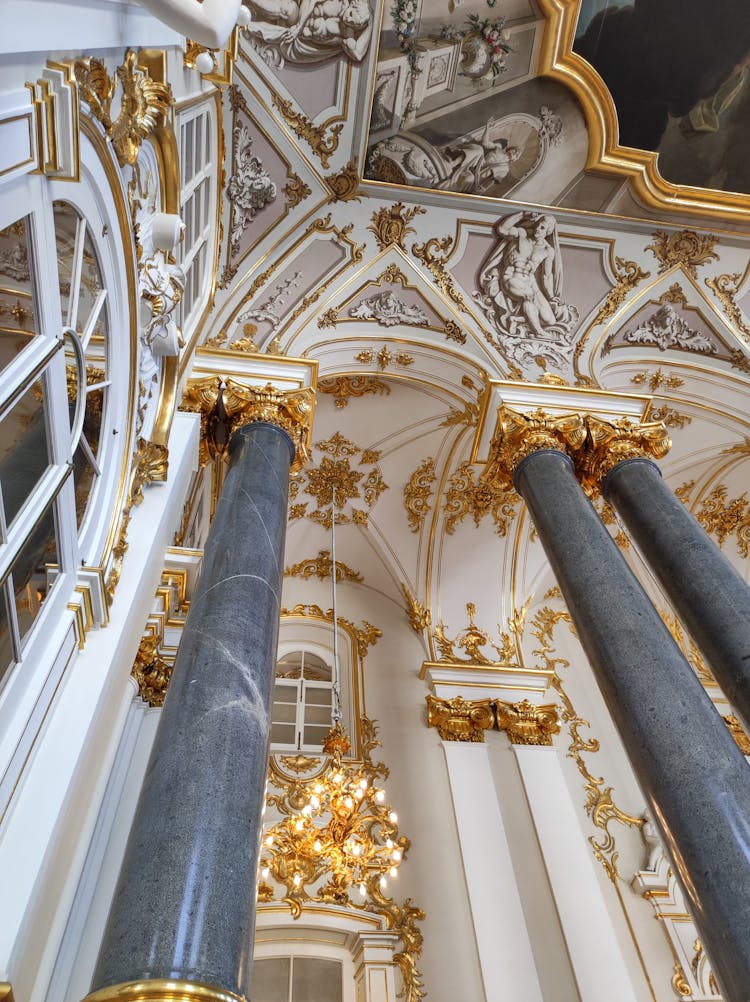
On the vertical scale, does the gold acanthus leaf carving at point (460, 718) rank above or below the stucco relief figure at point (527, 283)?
below

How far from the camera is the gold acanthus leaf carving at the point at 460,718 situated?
7312 millimetres

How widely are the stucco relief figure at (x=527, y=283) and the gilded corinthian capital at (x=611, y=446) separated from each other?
5.34ft

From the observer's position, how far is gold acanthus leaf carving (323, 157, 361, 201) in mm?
6676

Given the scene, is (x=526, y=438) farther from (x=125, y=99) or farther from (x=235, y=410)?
(x=125, y=99)

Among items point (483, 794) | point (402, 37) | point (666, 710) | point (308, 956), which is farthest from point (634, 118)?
point (308, 956)

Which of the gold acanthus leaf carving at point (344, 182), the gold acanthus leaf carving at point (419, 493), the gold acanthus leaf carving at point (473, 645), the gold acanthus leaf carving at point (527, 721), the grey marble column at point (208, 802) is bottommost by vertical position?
the grey marble column at point (208, 802)

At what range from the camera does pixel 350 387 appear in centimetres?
749

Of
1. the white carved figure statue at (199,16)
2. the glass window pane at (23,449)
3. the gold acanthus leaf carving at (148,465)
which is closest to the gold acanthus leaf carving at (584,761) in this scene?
the gold acanthus leaf carving at (148,465)

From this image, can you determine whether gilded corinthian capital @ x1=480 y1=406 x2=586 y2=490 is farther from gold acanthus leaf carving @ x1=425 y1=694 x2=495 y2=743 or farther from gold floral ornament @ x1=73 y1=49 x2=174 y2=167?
gold floral ornament @ x1=73 y1=49 x2=174 y2=167

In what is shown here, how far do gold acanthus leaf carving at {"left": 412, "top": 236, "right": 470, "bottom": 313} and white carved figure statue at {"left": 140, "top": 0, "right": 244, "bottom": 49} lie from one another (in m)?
4.52

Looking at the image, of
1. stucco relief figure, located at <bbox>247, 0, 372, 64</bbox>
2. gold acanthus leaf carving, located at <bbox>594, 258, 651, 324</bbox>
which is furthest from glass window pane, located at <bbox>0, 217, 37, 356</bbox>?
gold acanthus leaf carving, located at <bbox>594, 258, 651, 324</bbox>

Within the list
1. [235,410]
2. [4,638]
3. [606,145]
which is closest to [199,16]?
[4,638]

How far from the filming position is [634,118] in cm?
686

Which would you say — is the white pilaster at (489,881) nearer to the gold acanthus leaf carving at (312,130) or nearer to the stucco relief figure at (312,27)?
the gold acanthus leaf carving at (312,130)
